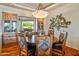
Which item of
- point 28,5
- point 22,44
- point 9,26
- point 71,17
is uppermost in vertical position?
point 28,5

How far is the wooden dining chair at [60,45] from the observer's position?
1.90 m

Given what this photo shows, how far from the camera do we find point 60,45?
1937mm

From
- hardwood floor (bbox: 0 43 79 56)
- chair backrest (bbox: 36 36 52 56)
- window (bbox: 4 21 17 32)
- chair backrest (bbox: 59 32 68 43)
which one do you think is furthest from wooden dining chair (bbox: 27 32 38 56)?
chair backrest (bbox: 59 32 68 43)

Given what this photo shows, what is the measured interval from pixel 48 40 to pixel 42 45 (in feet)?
0.44

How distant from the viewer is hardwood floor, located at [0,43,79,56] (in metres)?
1.87

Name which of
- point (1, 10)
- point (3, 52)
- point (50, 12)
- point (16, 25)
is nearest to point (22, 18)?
point (16, 25)

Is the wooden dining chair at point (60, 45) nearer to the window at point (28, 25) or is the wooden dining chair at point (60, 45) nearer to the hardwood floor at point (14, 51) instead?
the hardwood floor at point (14, 51)

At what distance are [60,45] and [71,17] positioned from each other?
500mm

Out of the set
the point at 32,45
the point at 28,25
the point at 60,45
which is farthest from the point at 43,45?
the point at 28,25

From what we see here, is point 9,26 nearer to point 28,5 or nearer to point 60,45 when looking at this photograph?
point 28,5

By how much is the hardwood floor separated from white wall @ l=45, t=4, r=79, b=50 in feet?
0.24

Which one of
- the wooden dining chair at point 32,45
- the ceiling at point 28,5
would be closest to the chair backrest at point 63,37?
the wooden dining chair at point 32,45

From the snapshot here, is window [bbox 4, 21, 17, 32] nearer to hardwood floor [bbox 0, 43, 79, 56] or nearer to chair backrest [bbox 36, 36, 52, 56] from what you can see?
hardwood floor [bbox 0, 43, 79, 56]

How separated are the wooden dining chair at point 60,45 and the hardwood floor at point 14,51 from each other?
0.07 m
